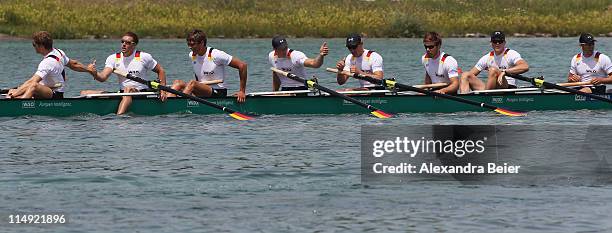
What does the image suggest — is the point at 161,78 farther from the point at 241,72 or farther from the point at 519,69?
the point at 519,69

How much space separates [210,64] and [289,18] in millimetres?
75206

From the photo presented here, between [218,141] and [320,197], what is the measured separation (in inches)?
257

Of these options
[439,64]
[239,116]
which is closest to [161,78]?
[239,116]

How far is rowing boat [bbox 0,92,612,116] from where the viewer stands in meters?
26.7

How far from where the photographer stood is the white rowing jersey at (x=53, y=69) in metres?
26.0

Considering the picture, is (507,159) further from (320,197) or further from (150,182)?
(150,182)

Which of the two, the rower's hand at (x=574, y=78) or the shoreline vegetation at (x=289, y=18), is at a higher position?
the rower's hand at (x=574, y=78)

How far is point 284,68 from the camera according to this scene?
2784cm

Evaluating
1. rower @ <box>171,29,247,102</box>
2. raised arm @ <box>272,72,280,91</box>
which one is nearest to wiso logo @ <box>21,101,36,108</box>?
rower @ <box>171,29,247,102</box>

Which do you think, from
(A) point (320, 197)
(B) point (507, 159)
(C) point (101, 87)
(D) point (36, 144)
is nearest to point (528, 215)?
(A) point (320, 197)

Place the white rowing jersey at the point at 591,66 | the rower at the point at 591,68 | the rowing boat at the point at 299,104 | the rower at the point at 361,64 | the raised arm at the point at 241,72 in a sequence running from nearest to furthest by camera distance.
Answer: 1. the raised arm at the point at 241,72
2. the rowing boat at the point at 299,104
3. the rower at the point at 361,64
4. the rower at the point at 591,68
5. the white rowing jersey at the point at 591,66

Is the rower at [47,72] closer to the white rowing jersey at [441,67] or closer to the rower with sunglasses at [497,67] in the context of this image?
the white rowing jersey at [441,67]

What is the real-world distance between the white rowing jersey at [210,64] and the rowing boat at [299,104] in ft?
1.95

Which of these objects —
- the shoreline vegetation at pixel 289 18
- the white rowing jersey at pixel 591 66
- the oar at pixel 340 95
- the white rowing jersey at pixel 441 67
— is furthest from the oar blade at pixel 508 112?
the shoreline vegetation at pixel 289 18
